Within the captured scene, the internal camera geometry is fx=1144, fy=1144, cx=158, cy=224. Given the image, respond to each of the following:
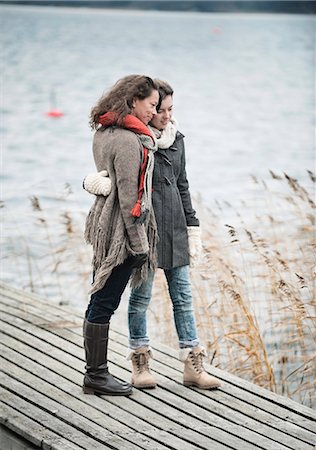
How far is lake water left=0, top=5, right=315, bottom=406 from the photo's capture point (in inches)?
404

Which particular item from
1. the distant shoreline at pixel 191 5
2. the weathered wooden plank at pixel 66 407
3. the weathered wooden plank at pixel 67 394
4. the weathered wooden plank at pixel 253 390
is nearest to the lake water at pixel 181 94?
the weathered wooden plank at pixel 253 390

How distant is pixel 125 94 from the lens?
4.72m

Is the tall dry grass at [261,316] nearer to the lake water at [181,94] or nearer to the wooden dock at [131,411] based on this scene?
the wooden dock at [131,411]

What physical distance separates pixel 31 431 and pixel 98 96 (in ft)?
97.0

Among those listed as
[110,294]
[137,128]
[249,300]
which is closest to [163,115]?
[137,128]

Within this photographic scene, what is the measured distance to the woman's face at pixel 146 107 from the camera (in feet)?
15.5

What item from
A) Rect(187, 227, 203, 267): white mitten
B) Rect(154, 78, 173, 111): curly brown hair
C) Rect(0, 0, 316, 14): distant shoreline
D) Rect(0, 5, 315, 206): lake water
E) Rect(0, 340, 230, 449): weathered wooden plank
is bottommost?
Rect(0, 0, 316, 14): distant shoreline

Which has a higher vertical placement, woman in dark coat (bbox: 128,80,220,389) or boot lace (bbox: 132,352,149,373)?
woman in dark coat (bbox: 128,80,220,389)

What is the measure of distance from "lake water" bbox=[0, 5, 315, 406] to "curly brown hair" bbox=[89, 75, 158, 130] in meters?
2.15

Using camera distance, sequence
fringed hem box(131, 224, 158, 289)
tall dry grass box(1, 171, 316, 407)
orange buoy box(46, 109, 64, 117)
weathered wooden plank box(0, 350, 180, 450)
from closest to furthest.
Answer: weathered wooden plank box(0, 350, 180, 450) < fringed hem box(131, 224, 158, 289) < tall dry grass box(1, 171, 316, 407) < orange buoy box(46, 109, 64, 117)

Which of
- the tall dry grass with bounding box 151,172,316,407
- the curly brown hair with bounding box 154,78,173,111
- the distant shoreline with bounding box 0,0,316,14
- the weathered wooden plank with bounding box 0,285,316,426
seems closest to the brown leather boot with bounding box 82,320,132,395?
the weathered wooden plank with bounding box 0,285,316,426

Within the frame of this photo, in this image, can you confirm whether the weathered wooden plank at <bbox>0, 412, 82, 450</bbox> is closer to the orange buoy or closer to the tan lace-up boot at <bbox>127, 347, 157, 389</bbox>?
the tan lace-up boot at <bbox>127, 347, 157, 389</bbox>

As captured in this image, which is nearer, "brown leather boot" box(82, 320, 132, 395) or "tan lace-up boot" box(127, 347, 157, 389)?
"brown leather boot" box(82, 320, 132, 395)

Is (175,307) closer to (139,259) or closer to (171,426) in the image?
(139,259)
